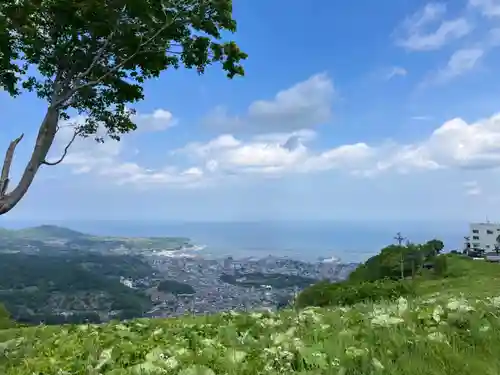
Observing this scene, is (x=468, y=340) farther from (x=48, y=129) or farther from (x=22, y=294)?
(x=22, y=294)

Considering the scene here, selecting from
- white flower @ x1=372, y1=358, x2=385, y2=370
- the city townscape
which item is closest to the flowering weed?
white flower @ x1=372, y1=358, x2=385, y2=370

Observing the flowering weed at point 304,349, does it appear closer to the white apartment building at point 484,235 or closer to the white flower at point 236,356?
the white flower at point 236,356

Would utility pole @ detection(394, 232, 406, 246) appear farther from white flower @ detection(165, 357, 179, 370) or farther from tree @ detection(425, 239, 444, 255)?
white flower @ detection(165, 357, 179, 370)

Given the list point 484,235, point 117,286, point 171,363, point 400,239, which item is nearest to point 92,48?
point 171,363

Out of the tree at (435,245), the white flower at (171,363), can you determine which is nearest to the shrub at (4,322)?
the white flower at (171,363)

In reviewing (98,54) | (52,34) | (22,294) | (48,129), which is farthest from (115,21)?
(22,294)

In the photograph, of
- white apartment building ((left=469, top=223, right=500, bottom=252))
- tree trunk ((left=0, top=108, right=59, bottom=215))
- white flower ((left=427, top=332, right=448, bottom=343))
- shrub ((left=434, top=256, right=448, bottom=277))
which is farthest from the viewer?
white apartment building ((left=469, top=223, right=500, bottom=252))

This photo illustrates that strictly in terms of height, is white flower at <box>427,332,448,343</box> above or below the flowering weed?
above
